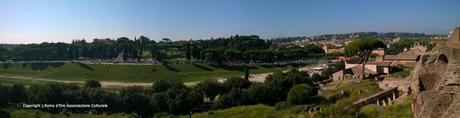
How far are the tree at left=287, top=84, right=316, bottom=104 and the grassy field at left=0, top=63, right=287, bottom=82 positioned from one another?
29.2 metres

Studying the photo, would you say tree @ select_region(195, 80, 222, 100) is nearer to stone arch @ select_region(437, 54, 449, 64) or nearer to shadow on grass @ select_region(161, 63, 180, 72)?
shadow on grass @ select_region(161, 63, 180, 72)

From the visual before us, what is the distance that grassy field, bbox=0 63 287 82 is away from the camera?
6588 centimetres

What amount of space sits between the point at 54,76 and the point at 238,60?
96.8 feet

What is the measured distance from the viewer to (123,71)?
69.6 meters

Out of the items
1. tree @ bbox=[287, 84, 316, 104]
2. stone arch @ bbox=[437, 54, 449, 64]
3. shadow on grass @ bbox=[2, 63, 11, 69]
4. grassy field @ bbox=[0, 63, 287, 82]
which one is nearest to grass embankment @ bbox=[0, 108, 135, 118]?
tree @ bbox=[287, 84, 316, 104]

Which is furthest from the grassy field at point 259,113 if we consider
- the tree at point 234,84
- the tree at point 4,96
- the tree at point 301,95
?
the tree at point 4,96

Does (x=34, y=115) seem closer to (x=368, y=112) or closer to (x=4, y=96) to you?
(x=4, y=96)

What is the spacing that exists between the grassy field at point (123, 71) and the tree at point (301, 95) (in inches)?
1150

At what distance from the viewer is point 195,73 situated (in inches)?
2798

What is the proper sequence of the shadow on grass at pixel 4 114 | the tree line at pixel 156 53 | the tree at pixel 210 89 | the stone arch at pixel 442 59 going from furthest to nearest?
the tree line at pixel 156 53, the tree at pixel 210 89, the shadow on grass at pixel 4 114, the stone arch at pixel 442 59

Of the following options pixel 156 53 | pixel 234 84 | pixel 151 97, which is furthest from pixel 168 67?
pixel 151 97

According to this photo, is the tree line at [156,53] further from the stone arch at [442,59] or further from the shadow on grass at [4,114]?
the stone arch at [442,59]

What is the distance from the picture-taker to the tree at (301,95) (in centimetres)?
3434

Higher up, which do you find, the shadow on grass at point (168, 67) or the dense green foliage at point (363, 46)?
the dense green foliage at point (363, 46)
